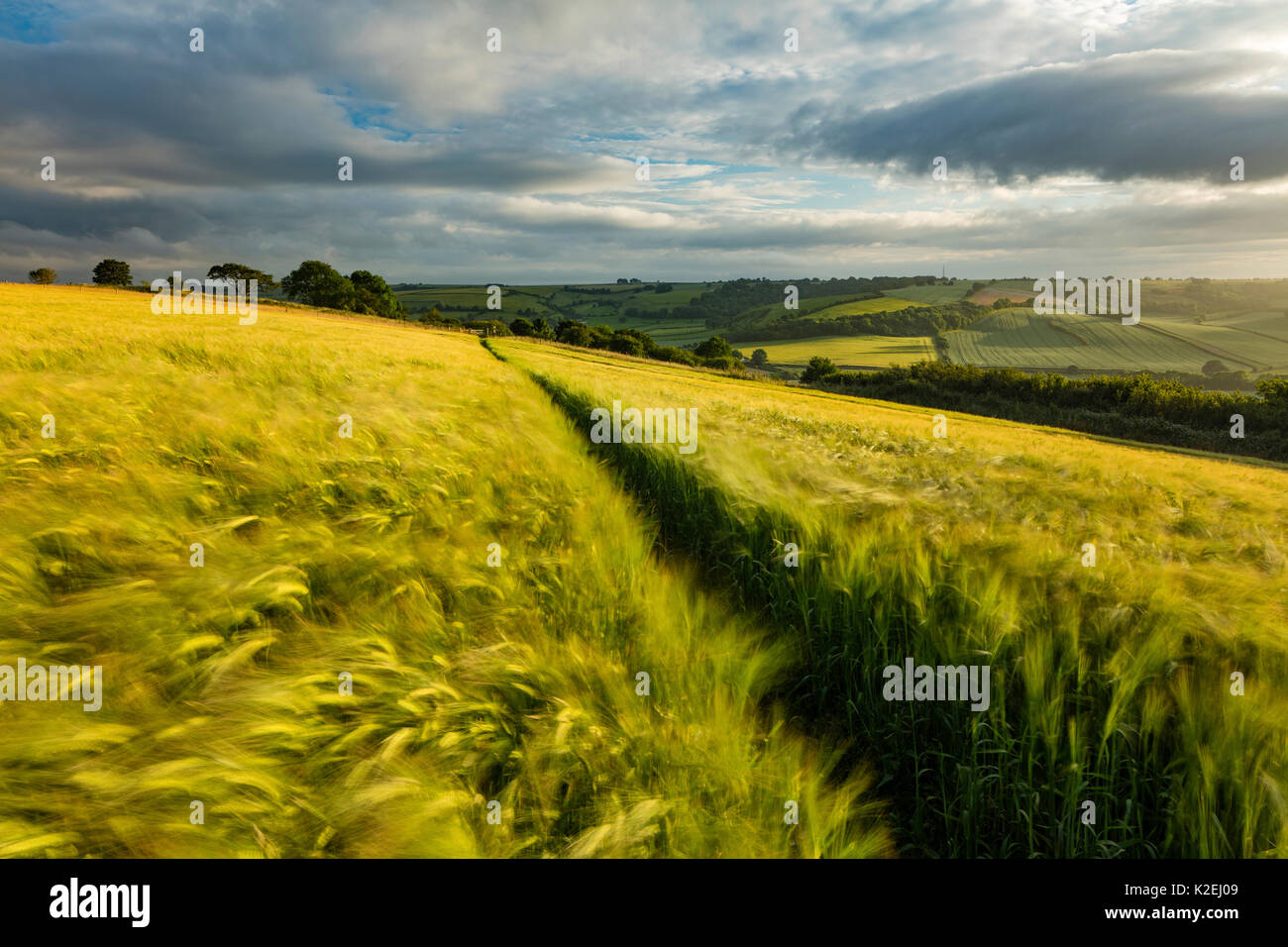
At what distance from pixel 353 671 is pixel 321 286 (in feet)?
302

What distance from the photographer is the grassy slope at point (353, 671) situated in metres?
1.37

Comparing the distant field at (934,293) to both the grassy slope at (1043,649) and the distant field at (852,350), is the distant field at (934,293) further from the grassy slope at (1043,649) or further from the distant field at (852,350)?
the grassy slope at (1043,649)

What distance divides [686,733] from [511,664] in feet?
2.05

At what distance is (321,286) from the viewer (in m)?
77.8

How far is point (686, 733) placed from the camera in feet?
5.88
